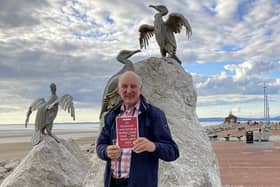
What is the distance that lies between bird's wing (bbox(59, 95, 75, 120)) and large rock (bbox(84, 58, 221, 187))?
5.49 feet

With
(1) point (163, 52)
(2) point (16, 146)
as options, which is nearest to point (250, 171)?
(1) point (163, 52)

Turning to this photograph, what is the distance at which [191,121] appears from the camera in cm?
618

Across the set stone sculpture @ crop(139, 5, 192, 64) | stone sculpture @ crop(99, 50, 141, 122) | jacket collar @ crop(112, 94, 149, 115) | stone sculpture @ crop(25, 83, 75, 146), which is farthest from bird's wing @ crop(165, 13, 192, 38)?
jacket collar @ crop(112, 94, 149, 115)

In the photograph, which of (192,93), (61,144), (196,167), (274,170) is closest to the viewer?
(196,167)

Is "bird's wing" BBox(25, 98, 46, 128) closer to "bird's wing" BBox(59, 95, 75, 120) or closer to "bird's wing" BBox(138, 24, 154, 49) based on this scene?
"bird's wing" BBox(59, 95, 75, 120)

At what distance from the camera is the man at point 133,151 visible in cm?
248

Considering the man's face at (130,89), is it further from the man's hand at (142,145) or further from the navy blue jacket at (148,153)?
the man's hand at (142,145)

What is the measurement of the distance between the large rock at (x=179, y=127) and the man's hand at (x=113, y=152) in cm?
234

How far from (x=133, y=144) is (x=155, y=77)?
13.8 feet

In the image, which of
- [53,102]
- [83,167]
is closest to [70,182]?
[83,167]

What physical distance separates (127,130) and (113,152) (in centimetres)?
16

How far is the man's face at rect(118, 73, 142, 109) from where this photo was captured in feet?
8.20

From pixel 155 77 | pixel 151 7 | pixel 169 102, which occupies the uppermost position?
pixel 151 7

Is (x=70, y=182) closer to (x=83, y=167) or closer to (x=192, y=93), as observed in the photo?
(x=83, y=167)
